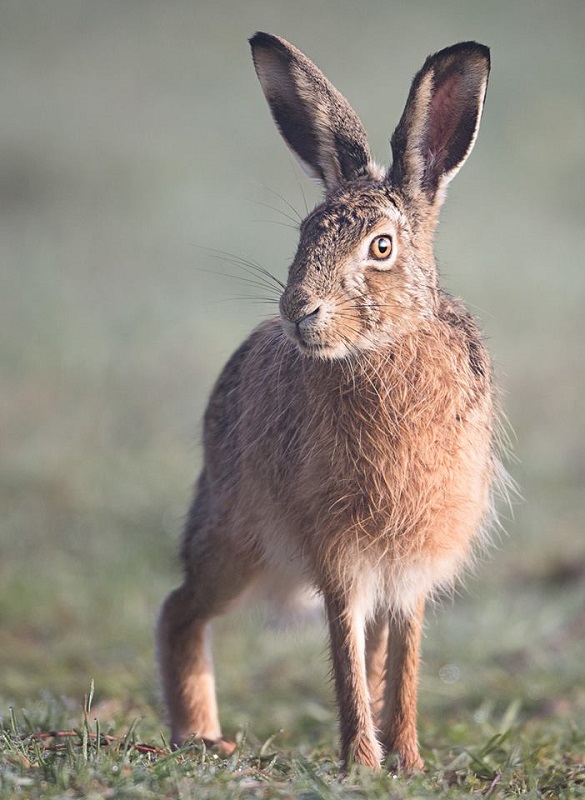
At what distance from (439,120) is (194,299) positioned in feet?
25.5

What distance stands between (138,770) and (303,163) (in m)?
2.03

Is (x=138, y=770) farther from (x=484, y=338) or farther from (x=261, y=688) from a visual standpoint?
(x=261, y=688)

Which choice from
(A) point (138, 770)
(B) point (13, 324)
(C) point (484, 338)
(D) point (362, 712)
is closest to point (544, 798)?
(D) point (362, 712)

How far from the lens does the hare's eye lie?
3777 mm

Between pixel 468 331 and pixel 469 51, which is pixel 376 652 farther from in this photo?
pixel 469 51

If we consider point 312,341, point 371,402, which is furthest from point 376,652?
point 312,341

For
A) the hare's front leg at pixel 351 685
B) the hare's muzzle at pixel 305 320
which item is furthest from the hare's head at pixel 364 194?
→ the hare's front leg at pixel 351 685

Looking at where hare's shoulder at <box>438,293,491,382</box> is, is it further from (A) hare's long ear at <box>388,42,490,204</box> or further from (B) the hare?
(A) hare's long ear at <box>388,42,490,204</box>

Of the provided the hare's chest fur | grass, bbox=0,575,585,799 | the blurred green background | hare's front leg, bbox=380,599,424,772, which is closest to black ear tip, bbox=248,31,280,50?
the blurred green background

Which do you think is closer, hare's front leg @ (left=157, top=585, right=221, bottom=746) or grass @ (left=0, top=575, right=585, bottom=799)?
grass @ (left=0, top=575, right=585, bottom=799)

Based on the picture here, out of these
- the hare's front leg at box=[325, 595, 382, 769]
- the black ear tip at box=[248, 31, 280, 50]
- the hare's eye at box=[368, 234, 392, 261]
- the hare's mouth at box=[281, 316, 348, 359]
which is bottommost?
the hare's front leg at box=[325, 595, 382, 769]

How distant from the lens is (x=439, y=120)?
404 cm

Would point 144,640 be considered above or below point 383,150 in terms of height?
below

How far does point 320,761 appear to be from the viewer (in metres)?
3.93
